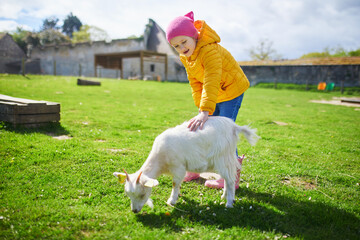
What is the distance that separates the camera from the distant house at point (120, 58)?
1540 inches

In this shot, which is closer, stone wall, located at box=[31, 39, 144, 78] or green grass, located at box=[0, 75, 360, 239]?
green grass, located at box=[0, 75, 360, 239]

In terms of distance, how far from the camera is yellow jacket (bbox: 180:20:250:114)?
130 inches

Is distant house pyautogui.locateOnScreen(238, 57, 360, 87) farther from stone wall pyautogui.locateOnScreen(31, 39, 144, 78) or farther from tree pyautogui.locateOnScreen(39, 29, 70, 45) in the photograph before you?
tree pyautogui.locateOnScreen(39, 29, 70, 45)

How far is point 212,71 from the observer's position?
3332 millimetres

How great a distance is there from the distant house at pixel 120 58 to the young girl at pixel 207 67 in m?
34.7

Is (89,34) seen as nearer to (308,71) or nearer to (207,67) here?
(308,71)

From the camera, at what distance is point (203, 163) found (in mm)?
3100

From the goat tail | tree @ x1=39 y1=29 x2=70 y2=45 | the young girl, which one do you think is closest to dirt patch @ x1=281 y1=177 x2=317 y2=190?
the young girl

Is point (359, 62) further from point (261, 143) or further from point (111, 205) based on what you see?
point (111, 205)

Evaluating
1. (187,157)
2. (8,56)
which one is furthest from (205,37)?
(8,56)

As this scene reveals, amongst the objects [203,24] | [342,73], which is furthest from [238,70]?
[342,73]

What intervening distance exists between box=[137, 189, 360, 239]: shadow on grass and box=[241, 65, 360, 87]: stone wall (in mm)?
30400

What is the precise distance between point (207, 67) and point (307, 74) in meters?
33.1

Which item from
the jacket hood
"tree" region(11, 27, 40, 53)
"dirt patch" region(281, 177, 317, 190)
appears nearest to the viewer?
the jacket hood
